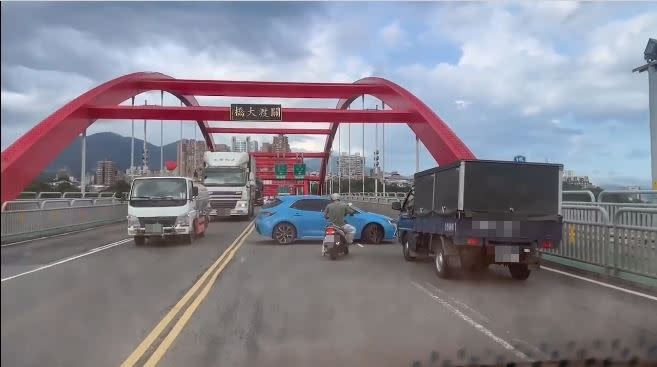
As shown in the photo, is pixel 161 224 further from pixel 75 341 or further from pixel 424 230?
pixel 75 341

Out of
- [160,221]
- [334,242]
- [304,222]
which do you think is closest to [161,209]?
[160,221]

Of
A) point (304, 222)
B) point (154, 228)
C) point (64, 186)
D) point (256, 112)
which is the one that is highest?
point (256, 112)

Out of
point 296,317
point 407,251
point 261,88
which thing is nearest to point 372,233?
point 407,251

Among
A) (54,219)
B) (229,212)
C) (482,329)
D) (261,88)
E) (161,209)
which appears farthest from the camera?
(261,88)

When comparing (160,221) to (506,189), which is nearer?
(506,189)

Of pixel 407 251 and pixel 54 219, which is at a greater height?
pixel 54 219

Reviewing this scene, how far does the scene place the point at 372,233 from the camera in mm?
17422

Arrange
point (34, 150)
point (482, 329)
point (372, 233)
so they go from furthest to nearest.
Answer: point (372, 233) < point (482, 329) < point (34, 150)

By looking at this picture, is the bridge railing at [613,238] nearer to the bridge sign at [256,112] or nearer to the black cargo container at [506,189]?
the black cargo container at [506,189]

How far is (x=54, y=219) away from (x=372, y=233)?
9181mm

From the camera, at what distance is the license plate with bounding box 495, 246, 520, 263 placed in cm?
953

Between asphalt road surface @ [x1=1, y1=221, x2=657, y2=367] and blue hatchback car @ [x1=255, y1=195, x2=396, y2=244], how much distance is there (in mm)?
5949

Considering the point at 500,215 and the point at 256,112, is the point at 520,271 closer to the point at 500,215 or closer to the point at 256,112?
the point at 500,215

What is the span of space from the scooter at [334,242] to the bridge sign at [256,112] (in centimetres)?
1389
